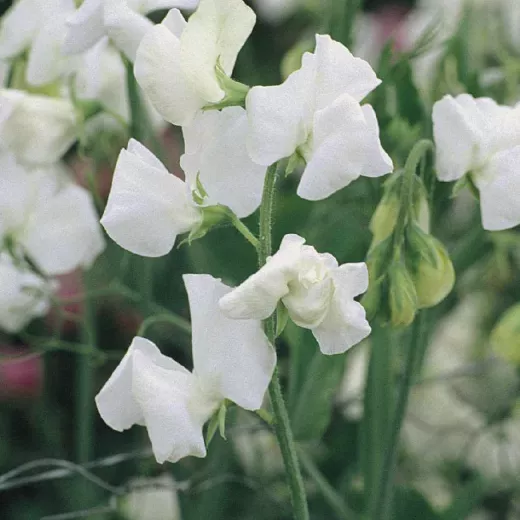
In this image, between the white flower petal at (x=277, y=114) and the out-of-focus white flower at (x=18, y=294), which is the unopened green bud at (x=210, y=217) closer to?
the white flower petal at (x=277, y=114)

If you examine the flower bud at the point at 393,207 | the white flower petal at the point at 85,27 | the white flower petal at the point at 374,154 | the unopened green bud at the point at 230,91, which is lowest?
the flower bud at the point at 393,207

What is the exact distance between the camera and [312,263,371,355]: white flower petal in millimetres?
341

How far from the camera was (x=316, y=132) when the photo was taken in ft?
1.18

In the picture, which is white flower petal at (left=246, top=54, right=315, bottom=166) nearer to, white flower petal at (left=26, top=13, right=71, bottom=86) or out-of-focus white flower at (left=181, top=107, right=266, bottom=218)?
out-of-focus white flower at (left=181, top=107, right=266, bottom=218)

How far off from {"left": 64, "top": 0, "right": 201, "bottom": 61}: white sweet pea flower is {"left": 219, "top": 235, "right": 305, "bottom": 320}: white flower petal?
150 mm

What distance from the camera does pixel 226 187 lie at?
15.7 inches

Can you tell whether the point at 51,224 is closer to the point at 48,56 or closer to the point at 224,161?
the point at 48,56

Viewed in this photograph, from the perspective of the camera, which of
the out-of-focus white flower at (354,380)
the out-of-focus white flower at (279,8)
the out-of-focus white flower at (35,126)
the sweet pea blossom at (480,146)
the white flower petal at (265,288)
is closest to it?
the white flower petal at (265,288)

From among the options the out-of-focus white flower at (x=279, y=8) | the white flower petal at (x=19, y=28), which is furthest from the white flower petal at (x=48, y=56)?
the out-of-focus white flower at (x=279, y=8)

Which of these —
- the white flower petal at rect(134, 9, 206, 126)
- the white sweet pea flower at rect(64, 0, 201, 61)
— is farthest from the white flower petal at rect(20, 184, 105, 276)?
the white flower petal at rect(134, 9, 206, 126)

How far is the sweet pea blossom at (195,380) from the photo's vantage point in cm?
Answer: 37

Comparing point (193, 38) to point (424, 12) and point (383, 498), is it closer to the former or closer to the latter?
point (383, 498)

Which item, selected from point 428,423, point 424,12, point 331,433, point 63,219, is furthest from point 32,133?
point 424,12

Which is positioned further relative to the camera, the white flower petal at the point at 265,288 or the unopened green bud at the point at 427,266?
the unopened green bud at the point at 427,266
